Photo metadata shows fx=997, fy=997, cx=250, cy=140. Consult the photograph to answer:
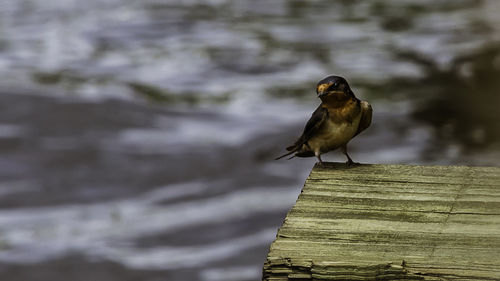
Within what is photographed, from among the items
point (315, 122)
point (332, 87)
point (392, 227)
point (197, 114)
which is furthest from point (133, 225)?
point (392, 227)

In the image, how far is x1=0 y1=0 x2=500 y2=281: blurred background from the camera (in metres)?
6.41

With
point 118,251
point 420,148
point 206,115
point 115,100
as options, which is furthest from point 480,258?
point 115,100

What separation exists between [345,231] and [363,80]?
265 inches

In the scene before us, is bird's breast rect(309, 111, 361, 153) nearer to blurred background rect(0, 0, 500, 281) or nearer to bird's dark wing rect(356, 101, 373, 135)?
bird's dark wing rect(356, 101, 373, 135)

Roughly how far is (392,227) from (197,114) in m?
6.36

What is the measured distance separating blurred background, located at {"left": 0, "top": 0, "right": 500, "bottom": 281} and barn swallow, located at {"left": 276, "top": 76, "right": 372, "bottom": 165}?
2.86 m

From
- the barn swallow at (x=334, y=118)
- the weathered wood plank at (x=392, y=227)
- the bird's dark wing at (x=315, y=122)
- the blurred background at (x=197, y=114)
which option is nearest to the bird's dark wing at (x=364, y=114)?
the barn swallow at (x=334, y=118)

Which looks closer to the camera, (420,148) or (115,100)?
(420,148)

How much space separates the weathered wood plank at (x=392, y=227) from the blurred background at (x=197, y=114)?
3224mm

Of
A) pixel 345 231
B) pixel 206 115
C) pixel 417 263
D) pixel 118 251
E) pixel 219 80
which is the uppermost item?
pixel 219 80

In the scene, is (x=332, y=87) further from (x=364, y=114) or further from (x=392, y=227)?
(x=392, y=227)

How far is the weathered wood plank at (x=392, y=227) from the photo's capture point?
6.61 feet

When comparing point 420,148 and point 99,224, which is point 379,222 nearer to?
point 99,224

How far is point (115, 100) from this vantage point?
8.98 meters
